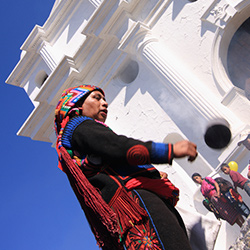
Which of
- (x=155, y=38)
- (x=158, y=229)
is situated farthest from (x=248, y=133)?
(x=158, y=229)

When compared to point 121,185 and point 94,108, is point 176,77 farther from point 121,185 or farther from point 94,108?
point 121,185

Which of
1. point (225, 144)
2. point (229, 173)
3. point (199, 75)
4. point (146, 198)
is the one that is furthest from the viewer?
point (199, 75)

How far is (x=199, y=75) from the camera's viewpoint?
6906mm

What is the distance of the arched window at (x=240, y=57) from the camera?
21.5 feet

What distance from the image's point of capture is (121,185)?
1.93m

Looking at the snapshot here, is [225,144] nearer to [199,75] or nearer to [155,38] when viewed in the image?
[199,75]

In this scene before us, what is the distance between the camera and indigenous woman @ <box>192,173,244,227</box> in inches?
209

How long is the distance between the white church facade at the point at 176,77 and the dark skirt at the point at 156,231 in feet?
12.5

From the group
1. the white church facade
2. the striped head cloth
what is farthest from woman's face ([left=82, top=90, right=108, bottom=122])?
the white church facade

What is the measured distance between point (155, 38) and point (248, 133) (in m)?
3.41

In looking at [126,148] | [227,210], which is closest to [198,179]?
[227,210]

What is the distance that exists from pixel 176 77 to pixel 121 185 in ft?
17.1

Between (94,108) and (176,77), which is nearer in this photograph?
(94,108)

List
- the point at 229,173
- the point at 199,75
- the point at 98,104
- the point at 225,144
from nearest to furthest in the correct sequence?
the point at 98,104 → the point at 229,173 → the point at 225,144 → the point at 199,75
